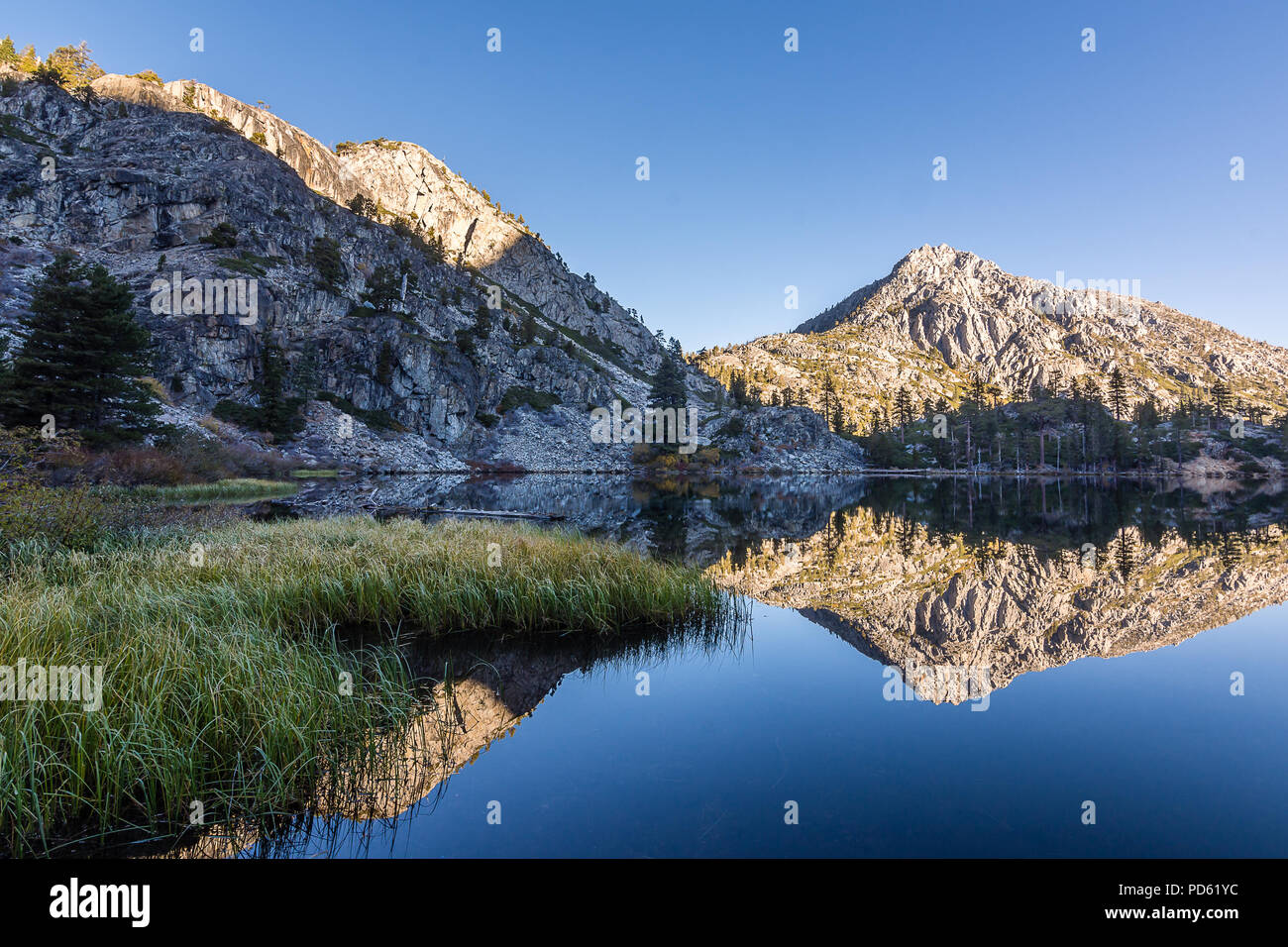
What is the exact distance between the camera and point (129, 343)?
1391 inches

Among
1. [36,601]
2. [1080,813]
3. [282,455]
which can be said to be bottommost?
[1080,813]

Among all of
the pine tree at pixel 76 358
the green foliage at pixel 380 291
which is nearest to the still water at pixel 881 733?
the pine tree at pixel 76 358

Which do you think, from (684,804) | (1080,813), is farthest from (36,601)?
(1080,813)

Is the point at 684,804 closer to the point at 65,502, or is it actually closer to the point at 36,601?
the point at 36,601

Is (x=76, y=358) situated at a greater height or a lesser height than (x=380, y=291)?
lesser

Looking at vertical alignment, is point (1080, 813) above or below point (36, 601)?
below
